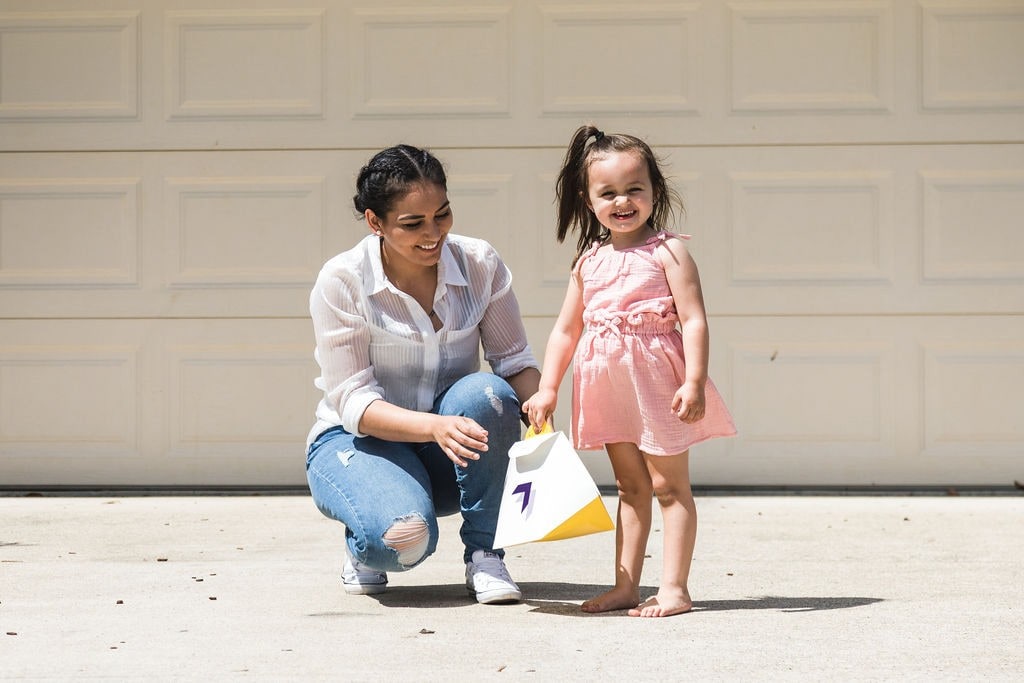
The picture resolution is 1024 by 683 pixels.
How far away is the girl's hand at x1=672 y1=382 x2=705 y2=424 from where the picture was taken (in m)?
3.20

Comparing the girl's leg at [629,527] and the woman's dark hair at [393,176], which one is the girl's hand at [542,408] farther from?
the woman's dark hair at [393,176]

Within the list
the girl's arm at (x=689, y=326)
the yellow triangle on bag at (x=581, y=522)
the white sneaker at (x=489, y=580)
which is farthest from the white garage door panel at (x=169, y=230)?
the yellow triangle on bag at (x=581, y=522)

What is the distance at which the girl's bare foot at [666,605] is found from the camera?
3.29m

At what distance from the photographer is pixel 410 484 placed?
138 inches

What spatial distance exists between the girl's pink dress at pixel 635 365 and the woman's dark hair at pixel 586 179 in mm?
133

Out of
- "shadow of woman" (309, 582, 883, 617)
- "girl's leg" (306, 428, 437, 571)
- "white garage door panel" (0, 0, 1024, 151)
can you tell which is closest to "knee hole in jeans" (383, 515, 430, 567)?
"girl's leg" (306, 428, 437, 571)

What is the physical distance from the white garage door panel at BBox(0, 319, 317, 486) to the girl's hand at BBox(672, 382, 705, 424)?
2.91 meters

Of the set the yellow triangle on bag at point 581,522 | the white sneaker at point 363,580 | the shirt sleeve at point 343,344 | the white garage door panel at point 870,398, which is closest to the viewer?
the yellow triangle on bag at point 581,522

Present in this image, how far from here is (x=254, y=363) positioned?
590 centimetres

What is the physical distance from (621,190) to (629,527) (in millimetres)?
758

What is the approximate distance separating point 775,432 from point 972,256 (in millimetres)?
1011

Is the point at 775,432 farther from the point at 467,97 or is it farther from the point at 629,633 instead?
the point at 629,633

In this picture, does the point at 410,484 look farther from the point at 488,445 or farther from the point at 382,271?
the point at 382,271

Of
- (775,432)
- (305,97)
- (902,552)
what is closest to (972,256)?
(775,432)
